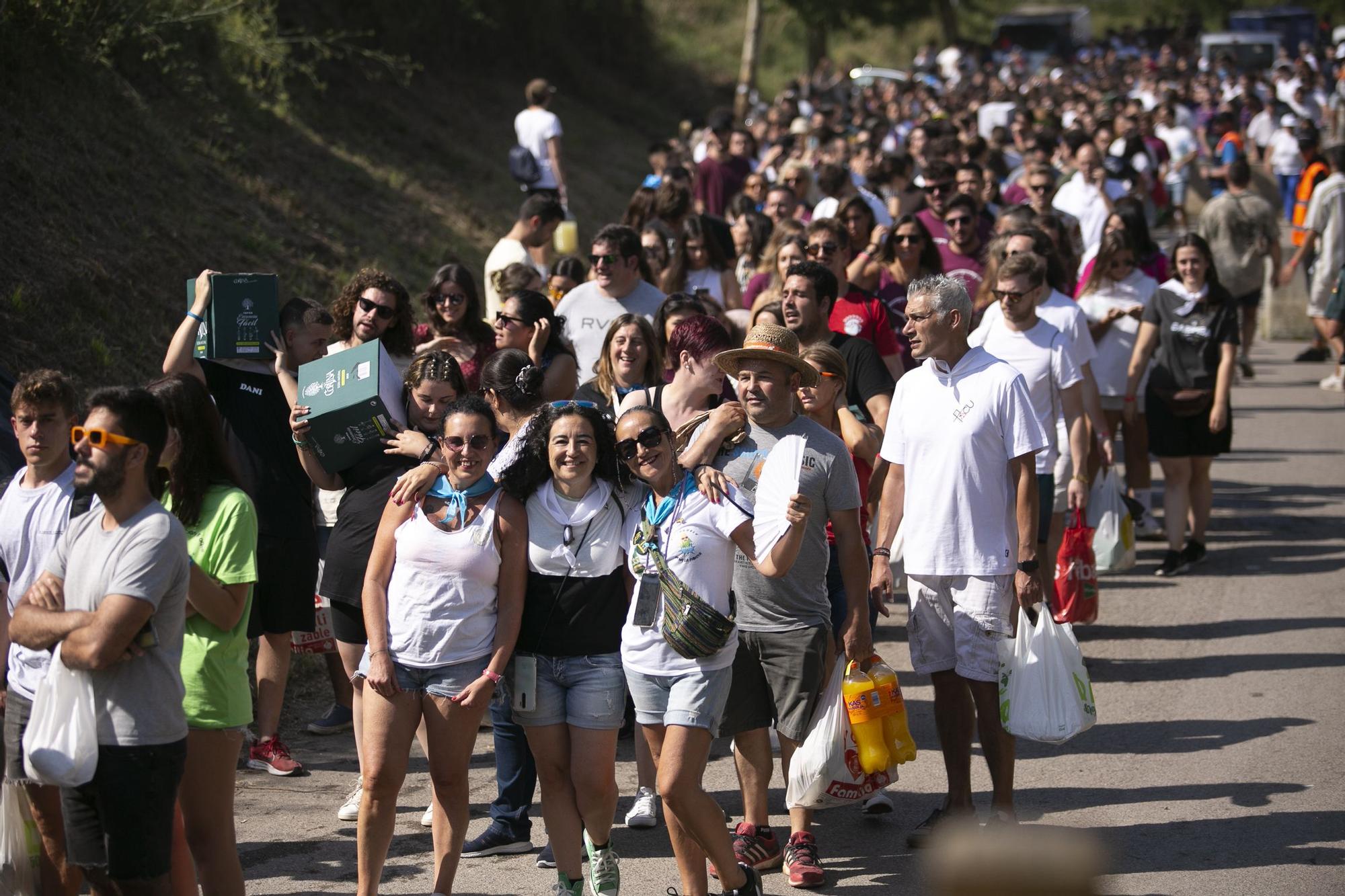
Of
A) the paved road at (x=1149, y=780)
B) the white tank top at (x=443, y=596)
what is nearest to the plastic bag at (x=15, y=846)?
the paved road at (x=1149, y=780)

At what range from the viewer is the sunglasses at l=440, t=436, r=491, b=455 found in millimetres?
4926

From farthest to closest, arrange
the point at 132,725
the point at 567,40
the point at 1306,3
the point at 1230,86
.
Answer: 1. the point at 1306,3
2. the point at 1230,86
3. the point at 567,40
4. the point at 132,725

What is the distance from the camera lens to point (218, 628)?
4465mm

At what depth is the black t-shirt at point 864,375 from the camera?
675cm

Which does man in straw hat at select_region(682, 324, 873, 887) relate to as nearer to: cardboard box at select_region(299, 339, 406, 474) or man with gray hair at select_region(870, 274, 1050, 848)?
man with gray hair at select_region(870, 274, 1050, 848)

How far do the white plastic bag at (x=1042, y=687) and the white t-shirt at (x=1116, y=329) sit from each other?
454 cm

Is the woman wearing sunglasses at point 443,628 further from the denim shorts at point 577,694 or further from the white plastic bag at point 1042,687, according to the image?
the white plastic bag at point 1042,687

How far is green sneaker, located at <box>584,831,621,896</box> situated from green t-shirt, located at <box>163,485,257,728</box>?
4.12ft

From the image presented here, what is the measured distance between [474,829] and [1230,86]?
107 feet

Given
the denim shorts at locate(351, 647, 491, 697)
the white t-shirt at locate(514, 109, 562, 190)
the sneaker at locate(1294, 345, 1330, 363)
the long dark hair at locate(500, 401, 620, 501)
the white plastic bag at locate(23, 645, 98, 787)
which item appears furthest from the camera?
the sneaker at locate(1294, 345, 1330, 363)

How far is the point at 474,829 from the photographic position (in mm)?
5891

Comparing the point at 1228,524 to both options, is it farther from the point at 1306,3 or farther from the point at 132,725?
the point at 1306,3

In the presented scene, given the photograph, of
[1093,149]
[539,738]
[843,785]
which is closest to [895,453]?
[843,785]

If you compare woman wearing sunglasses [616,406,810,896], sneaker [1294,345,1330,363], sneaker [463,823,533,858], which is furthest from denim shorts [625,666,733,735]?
sneaker [1294,345,1330,363]
